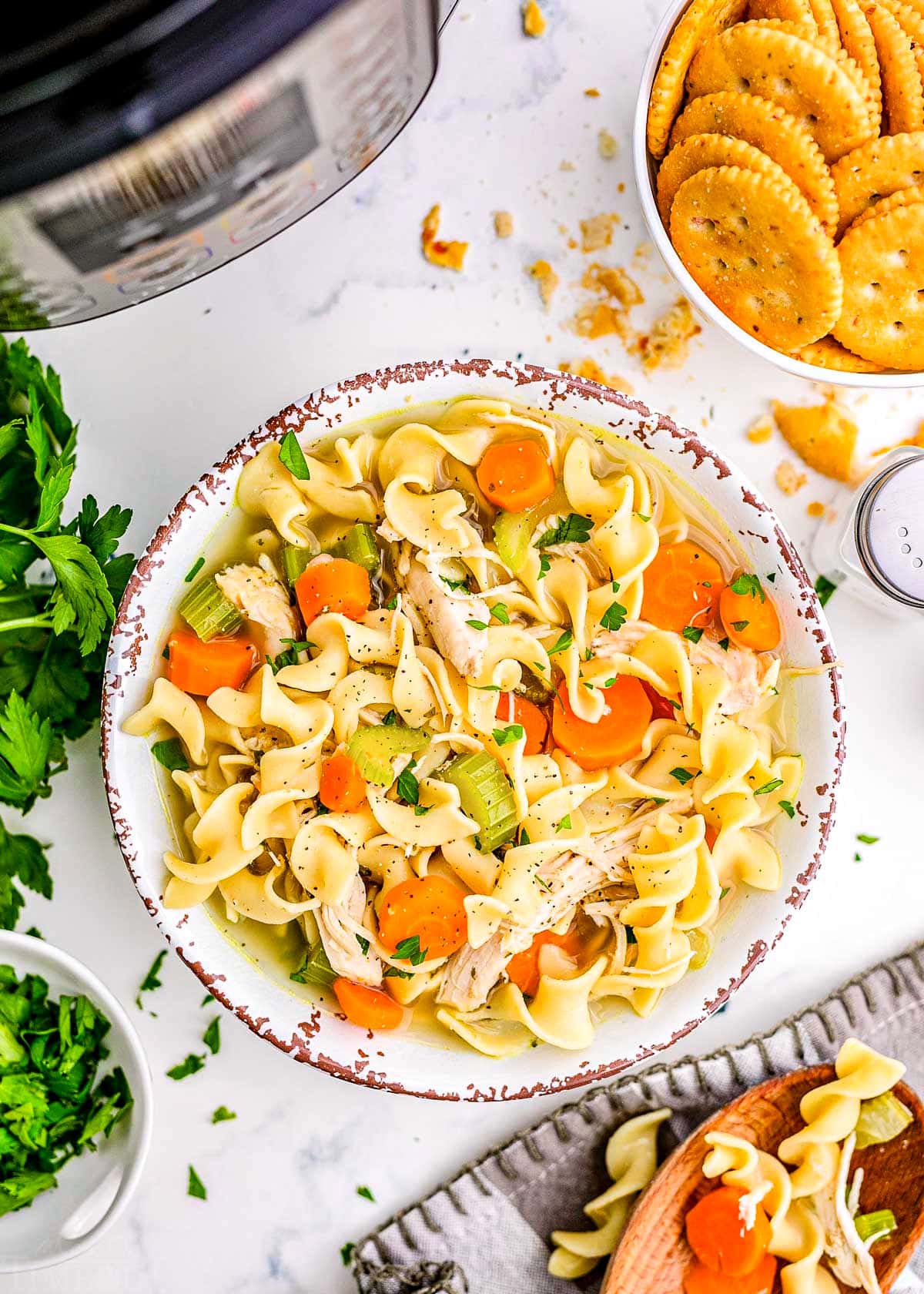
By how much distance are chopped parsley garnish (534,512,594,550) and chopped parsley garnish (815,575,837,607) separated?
2.70 feet

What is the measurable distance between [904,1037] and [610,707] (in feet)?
4.96

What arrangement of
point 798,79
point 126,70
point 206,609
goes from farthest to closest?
1. point 206,609
2. point 798,79
3. point 126,70

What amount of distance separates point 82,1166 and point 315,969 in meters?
1.09

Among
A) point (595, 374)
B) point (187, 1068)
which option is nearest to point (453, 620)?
point (595, 374)

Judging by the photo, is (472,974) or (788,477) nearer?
(472,974)

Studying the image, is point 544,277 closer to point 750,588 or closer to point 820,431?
point 820,431

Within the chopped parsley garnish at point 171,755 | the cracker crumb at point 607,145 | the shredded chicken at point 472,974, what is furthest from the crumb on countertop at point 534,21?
the shredded chicken at point 472,974

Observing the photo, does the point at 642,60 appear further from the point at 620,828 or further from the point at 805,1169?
the point at 805,1169

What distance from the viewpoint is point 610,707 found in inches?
124

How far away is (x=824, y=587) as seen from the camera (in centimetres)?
349

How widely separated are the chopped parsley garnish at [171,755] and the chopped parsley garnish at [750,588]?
1.61 meters

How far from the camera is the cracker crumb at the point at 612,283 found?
11.1 feet

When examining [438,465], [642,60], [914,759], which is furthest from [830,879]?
[642,60]

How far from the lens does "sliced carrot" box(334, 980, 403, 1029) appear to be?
3.08m
